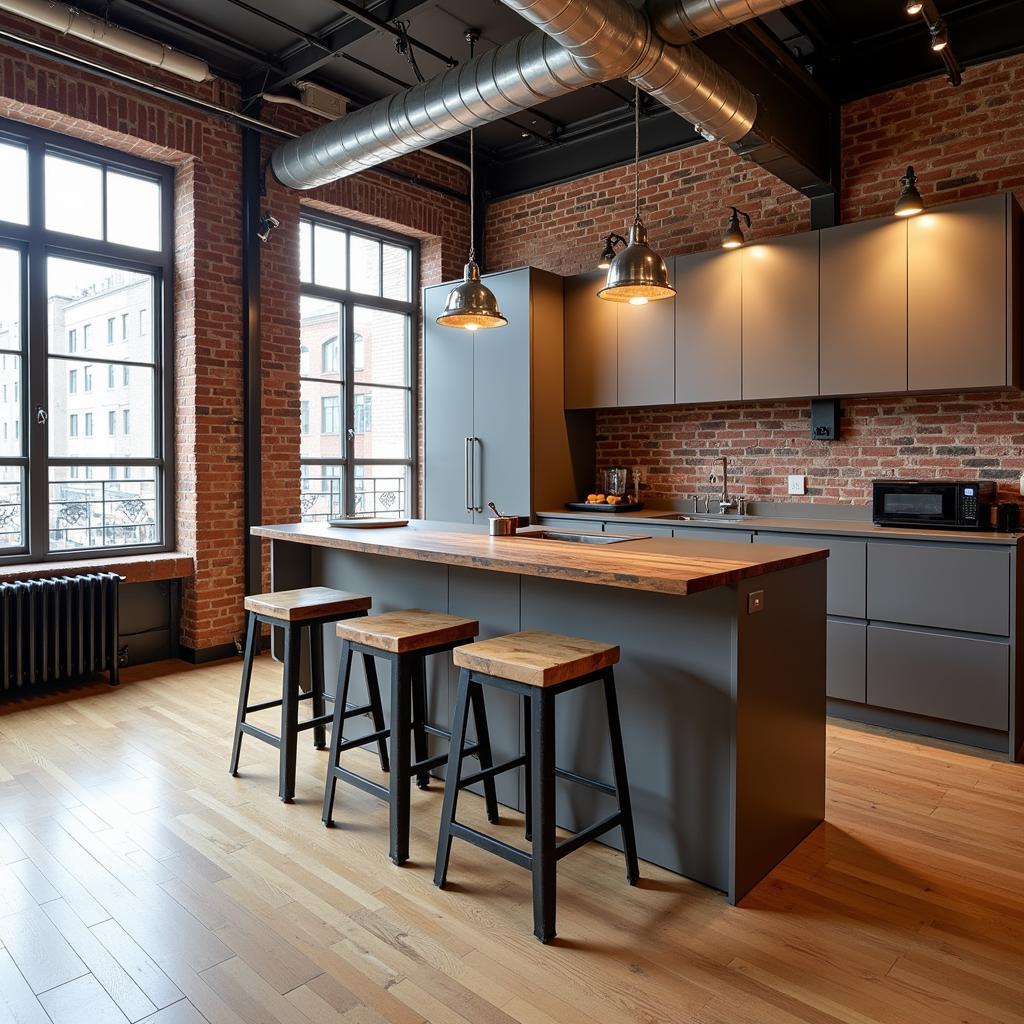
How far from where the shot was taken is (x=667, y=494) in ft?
18.3

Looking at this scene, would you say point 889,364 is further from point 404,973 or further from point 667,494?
point 404,973

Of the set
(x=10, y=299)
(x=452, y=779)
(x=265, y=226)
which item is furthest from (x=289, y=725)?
(x=265, y=226)

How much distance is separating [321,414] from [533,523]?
1.87 meters

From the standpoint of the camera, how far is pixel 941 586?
3711 mm

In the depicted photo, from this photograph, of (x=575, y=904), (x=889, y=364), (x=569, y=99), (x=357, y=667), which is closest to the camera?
(x=575, y=904)

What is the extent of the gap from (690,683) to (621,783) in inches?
14.8

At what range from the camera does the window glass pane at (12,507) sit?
4504mm

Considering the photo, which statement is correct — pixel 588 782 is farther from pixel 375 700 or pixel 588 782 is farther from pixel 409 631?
pixel 375 700

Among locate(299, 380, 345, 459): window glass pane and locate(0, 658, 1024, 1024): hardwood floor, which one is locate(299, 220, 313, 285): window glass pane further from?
locate(0, 658, 1024, 1024): hardwood floor

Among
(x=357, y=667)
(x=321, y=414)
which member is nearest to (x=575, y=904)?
(x=357, y=667)

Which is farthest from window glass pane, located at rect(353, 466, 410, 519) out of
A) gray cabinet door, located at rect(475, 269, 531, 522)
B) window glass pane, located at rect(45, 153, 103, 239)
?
window glass pane, located at rect(45, 153, 103, 239)

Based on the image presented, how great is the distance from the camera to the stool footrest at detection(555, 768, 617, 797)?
8.10ft

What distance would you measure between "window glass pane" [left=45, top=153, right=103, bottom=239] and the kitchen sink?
3.39 meters

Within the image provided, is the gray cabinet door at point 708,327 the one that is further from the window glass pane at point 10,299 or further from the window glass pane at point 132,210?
the window glass pane at point 10,299
